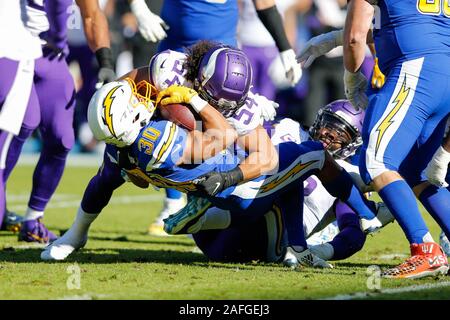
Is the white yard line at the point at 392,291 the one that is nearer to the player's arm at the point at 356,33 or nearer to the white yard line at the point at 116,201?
the player's arm at the point at 356,33

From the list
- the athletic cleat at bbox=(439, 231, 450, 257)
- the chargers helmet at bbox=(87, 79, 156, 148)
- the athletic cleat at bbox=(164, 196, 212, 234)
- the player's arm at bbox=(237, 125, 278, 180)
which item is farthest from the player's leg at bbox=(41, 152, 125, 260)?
the athletic cleat at bbox=(439, 231, 450, 257)

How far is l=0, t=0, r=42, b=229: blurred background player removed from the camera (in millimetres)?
6836

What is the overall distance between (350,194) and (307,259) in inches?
20.4

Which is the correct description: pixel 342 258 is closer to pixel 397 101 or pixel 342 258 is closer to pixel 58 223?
pixel 397 101

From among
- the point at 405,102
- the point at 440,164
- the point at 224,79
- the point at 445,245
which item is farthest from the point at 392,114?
the point at 445,245

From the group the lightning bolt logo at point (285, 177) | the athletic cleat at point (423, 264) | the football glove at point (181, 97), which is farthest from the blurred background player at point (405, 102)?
the football glove at point (181, 97)

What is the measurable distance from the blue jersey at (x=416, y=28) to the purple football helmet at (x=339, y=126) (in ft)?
3.10

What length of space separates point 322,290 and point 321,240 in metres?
1.66

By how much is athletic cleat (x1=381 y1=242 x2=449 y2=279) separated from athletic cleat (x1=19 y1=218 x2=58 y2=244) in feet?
9.58

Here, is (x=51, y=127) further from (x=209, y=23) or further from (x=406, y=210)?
(x=406, y=210)

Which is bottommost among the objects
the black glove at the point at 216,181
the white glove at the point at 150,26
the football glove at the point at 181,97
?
the black glove at the point at 216,181

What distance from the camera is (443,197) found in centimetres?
588

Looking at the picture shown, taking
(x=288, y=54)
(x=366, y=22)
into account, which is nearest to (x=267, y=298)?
(x=366, y=22)

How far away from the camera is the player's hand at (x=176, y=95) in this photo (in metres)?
5.67
